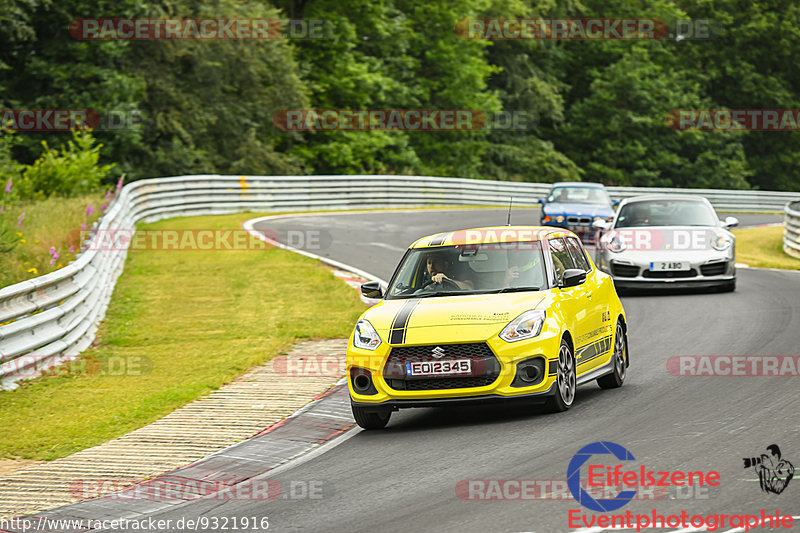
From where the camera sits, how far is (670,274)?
56.7 feet

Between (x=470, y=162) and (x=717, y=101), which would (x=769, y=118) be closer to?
(x=717, y=101)

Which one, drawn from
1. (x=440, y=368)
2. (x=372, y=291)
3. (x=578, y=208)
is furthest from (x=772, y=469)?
(x=578, y=208)

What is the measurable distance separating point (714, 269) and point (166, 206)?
64.6 feet

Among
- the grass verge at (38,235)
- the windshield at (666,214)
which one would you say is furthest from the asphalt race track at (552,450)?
the grass verge at (38,235)

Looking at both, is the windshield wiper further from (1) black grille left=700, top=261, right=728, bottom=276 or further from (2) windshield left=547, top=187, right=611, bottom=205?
(2) windshield left=547, top=187, right=611, bottom=205

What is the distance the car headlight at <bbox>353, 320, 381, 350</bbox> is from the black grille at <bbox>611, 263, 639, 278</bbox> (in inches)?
347

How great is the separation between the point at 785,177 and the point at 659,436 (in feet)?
220

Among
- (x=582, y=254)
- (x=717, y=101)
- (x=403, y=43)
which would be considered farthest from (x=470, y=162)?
(x=582, y=254)

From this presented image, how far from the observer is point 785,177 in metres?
70.9

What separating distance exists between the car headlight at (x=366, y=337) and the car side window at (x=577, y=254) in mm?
2522

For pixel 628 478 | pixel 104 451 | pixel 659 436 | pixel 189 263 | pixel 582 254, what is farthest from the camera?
pixel 189 263

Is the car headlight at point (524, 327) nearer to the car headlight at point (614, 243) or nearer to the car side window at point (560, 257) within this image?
the car side window at point (560, 257)

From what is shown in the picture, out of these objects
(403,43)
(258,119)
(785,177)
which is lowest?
(785,177)

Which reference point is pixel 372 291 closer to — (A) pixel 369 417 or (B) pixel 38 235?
(A) pixel 369 417
